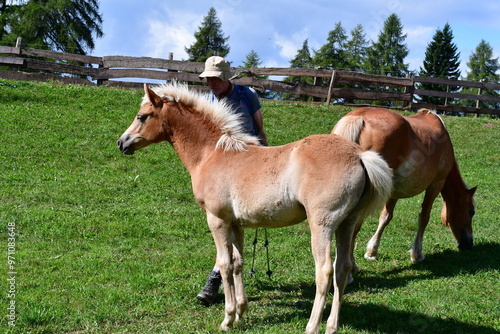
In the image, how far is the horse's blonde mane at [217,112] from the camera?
4699 mm

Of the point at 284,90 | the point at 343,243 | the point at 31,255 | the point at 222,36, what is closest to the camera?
the point at 343,243

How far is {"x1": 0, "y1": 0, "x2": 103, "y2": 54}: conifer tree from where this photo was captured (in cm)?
2936

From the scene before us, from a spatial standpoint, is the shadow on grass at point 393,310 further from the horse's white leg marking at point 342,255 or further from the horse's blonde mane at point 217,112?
the horse's blonde mane at point 217,112

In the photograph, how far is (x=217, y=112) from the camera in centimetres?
480

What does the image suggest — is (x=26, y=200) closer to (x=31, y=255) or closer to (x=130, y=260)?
(x=31, y=255)

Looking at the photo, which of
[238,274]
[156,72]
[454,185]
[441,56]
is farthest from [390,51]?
[238,274]

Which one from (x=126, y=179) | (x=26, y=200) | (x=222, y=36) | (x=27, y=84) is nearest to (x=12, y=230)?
(x=26, y=200)

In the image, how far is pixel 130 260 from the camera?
20.7ft

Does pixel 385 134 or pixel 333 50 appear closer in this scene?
pixel 385 134

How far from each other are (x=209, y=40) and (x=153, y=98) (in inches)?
1849

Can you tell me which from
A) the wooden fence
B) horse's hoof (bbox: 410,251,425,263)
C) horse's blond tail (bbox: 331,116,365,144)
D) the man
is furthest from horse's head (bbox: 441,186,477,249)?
the wooden fence

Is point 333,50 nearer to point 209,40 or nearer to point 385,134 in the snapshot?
point 209,40

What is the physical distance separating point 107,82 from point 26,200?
429 inches

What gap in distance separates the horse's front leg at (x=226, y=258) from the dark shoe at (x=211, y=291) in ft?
2.01
